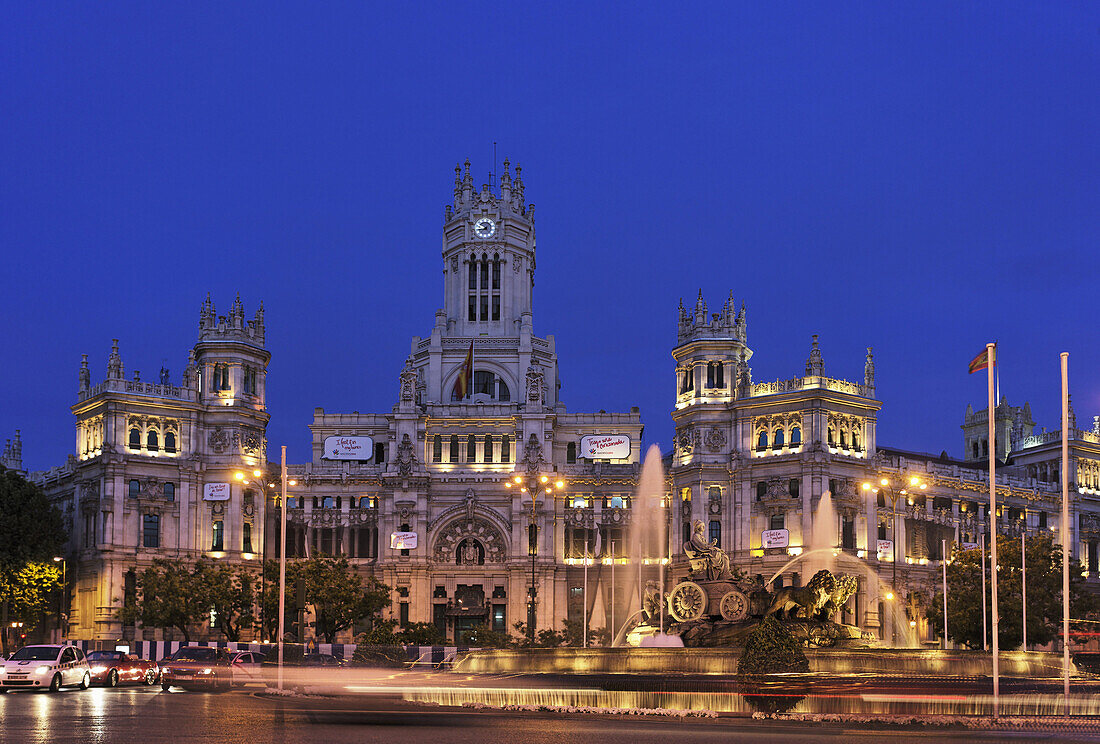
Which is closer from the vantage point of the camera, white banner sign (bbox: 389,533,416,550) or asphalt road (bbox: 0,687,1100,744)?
asphalt road (bbox: 0,687,1100,744)

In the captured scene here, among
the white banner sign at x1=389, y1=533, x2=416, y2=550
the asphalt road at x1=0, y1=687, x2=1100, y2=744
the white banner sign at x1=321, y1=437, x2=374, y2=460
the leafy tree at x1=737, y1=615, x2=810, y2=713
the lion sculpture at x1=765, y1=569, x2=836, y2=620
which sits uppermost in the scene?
the white banner sign at x1=321, y1=437, x2=374, y2=460

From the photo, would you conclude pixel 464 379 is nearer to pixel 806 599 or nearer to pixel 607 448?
pixel 607 448

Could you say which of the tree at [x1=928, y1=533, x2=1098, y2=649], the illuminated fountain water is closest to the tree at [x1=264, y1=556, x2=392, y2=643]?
the illuminated fountain water

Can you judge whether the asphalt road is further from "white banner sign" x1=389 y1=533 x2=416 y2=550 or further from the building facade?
"white banner sign" x1=389 y1=533 x2=416 y2=550

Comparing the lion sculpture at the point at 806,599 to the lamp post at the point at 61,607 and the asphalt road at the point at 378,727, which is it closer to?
the asphalt road at the point at 378,727

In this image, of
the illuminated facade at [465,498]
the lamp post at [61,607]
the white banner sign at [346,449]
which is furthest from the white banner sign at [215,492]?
the white banner sign at [346,449]

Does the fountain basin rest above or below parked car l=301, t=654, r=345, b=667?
above

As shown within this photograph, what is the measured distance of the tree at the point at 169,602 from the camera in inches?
4058

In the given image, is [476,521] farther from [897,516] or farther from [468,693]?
[468,693]

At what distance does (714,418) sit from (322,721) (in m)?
86.3

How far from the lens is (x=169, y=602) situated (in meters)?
103

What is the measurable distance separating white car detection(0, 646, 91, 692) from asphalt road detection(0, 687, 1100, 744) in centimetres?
765

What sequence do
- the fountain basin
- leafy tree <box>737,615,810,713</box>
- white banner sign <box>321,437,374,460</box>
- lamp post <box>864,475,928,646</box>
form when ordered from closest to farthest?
leafy tree <box>737,615,810,713</box> < the fountain basin < lamp post <box>864,475,928,646</box> < white banner sign <box>321,437,374,460</box>

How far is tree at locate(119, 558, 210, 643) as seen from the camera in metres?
103
